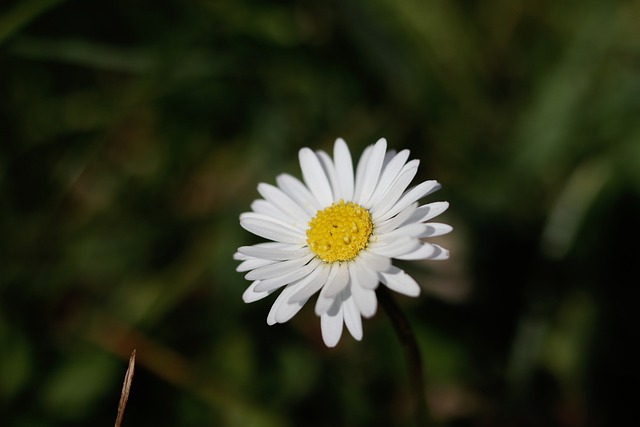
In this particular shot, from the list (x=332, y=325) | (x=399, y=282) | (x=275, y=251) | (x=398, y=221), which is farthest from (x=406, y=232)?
(x=275, y=251)

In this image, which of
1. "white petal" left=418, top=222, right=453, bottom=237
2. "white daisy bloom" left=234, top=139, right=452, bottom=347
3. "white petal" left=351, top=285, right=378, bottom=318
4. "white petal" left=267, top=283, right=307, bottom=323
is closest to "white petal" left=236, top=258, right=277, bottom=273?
"white daisy bloom" left=234, top=139, right=452, bottom=347

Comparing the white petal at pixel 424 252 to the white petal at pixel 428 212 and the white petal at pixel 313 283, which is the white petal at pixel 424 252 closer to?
the white petal at pixel 428 212

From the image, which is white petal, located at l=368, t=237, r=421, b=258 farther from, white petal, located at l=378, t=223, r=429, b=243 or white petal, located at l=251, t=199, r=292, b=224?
white petal, located at l=251, t=199, r=292, b=224

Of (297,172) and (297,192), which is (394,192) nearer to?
(297,192)

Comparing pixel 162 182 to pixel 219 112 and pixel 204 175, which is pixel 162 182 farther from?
pixel 219 112

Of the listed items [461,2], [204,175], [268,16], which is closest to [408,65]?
[461,2]

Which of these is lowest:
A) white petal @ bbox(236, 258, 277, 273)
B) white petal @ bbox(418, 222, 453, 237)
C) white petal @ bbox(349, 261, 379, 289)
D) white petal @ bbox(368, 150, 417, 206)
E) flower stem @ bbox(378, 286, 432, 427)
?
flower stem @ bbox(378, 286, 432, 427)

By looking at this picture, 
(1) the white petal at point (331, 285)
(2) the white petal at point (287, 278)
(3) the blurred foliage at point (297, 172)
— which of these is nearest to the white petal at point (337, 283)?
(1) the white petal at point (331, 285)
